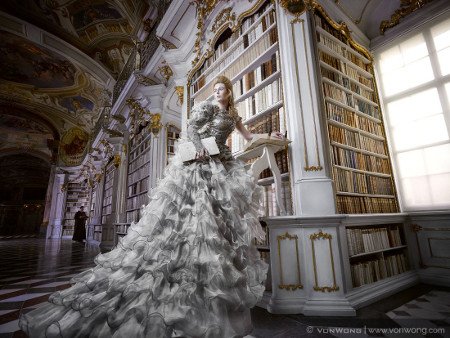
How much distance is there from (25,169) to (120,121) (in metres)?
18.0

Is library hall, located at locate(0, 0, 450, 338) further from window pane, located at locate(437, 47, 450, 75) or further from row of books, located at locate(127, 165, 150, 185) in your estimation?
row of books, located at locate(127, 165, 150, 185)

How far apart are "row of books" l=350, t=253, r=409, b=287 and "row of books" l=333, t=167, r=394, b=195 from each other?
0.69 meters

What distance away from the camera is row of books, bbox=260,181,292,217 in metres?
2.16

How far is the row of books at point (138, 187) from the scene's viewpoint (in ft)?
18.0

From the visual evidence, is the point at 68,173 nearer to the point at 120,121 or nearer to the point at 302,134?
the point at 120,121

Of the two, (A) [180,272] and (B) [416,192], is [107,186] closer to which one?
(A) [180,272]

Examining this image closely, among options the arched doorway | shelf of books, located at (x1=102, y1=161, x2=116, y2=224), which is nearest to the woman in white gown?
shelf of books, located at (x1=102, y1=161, x2=116, y2=224)

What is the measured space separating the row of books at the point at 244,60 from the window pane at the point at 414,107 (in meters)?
1.97

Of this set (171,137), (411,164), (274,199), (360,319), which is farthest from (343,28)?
(171,137)

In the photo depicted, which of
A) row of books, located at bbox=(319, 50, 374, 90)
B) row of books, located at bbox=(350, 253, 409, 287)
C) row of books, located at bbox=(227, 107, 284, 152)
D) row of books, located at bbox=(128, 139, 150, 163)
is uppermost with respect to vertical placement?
row of books, located at bbox=(128, 139, 150, 163)

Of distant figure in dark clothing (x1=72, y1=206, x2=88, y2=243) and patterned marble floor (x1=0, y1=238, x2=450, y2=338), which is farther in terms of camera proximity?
distant figure in dark clothing (x1=72, y1=206, x2=88, y2=243)

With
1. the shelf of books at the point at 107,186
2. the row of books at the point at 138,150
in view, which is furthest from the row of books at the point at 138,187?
the shelf of books at the point at 107,186

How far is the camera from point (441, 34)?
288cm

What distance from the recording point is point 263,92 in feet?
8.63
